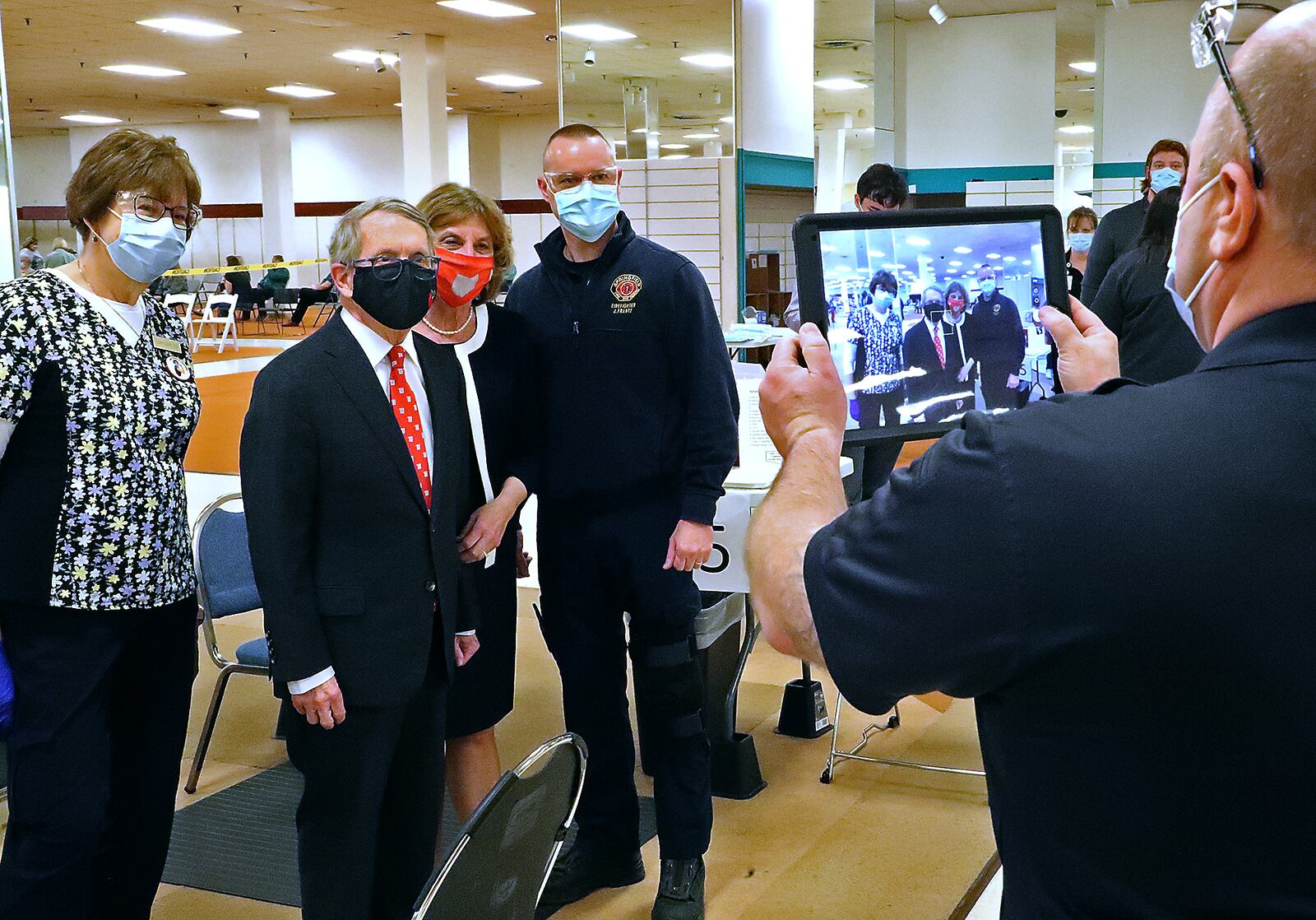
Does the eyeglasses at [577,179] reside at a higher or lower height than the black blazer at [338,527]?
higher

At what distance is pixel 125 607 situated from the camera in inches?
88.4

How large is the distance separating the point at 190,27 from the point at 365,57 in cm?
275

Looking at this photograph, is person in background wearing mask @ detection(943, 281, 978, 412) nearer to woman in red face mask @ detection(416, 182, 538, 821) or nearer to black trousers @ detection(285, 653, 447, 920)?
black trousers @ detection(285, 653, 447, 920)

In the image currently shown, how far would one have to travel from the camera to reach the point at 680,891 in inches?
112

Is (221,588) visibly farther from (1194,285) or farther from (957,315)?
(1194,285)

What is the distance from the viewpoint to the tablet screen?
1502 millimetres

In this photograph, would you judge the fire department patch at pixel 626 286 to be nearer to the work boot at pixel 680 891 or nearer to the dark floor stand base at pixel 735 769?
the work boot at pixel 680 891

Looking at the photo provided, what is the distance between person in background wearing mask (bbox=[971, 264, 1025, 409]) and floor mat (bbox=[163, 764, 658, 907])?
1893 mm

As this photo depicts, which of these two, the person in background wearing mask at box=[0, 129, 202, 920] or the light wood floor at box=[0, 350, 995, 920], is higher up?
the person in background wearing mask at box=[0, 129, 202, 920]

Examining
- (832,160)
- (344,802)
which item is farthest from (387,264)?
(832,160)

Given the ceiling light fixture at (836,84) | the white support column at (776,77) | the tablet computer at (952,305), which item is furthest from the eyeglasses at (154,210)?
the ceiling light fixture at (836,84)

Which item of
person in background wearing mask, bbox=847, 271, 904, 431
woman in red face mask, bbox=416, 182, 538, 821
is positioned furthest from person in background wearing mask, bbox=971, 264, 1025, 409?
woman in red face mask, bbox=416, 182, 538, 821

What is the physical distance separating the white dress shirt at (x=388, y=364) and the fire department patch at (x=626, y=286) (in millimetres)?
623

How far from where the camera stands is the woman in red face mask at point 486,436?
279 cm
